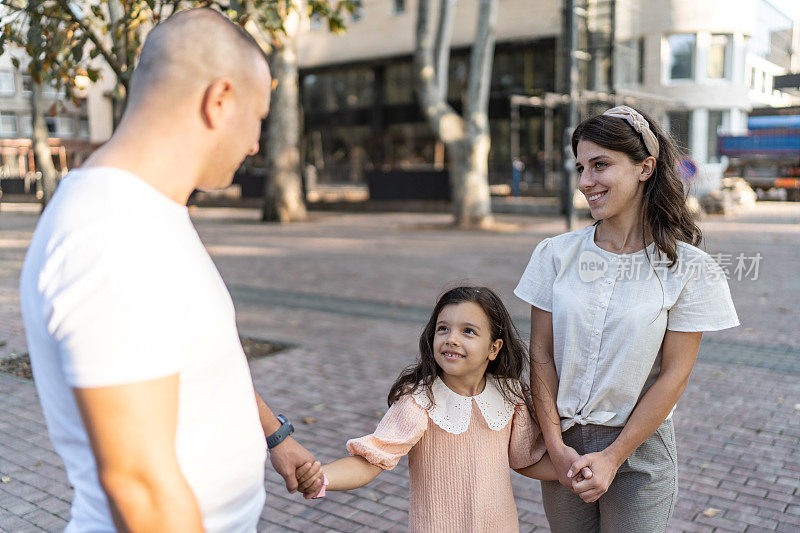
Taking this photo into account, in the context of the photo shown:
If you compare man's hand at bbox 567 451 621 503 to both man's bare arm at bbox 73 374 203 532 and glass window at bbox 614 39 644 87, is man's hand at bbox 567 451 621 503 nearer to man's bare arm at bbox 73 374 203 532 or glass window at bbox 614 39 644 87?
man's bare arm at bbox 73 374 203 532

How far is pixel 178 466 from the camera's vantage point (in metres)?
1.14

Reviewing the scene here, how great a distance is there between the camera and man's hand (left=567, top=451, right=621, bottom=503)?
197 centimetres

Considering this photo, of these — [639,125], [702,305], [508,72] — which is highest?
[508,72]

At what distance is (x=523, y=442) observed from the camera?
2.17 m

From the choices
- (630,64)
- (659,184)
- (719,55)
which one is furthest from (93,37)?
(719,55)

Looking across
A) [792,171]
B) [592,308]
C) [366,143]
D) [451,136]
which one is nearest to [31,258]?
[592,308]

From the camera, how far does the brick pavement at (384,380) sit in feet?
12.5

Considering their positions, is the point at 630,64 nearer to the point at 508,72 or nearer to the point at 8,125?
the point at 508,72

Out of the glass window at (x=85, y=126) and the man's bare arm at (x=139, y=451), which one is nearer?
the man's bare arm at (x=139, y=451)

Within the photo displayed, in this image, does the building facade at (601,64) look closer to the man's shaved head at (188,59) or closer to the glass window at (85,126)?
the glass window at (85,126)

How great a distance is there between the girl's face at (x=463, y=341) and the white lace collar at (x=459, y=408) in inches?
2.4

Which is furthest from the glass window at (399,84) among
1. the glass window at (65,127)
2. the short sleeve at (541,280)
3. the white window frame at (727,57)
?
the short sleeve at (541,280)

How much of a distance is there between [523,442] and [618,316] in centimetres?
49

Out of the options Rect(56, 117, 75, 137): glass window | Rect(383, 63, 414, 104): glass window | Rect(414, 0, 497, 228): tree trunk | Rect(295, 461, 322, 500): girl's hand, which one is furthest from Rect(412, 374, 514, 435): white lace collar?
Rect(56, 117, 75, 137): glass window
